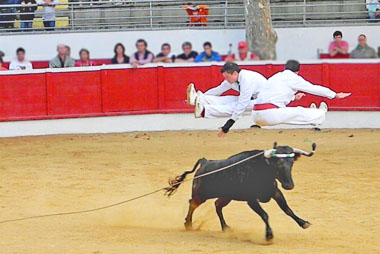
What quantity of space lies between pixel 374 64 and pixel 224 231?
979 centimetres

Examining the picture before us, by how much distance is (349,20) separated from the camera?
21.6 m

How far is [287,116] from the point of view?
10.1m

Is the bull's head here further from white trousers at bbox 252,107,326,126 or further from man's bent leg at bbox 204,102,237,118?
man's bent leg at bbox 204,102,237,118

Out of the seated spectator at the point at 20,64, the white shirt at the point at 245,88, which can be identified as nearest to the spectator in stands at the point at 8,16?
the seated spectator at the point at 20,64

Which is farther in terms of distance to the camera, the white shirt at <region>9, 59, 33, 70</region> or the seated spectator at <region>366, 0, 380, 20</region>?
the seated spectator at <region>366, 0, 380, 20</region>

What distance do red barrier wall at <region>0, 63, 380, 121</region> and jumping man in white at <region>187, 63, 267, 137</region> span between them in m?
8.02

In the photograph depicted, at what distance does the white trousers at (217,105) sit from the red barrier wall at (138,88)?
314 inches

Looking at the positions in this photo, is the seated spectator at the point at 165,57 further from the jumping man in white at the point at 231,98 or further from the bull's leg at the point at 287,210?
the bull's leg at the point at 287,210

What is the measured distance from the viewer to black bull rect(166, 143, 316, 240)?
29.8 feet

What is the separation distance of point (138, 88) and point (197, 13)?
368 cm

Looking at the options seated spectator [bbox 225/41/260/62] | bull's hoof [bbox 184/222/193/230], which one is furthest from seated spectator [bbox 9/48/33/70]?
bull's hoof [bbox 184/222/193/230]

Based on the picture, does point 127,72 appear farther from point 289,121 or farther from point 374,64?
point 289,121

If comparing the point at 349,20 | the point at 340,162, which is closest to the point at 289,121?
the point at 340,162

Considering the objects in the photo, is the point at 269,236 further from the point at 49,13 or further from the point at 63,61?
the point at 49,13
